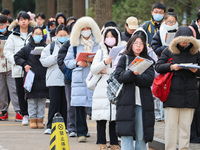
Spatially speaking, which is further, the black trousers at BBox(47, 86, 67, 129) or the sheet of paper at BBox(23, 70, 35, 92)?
the sheet of paper at BBox(23, 70, 35, 92)

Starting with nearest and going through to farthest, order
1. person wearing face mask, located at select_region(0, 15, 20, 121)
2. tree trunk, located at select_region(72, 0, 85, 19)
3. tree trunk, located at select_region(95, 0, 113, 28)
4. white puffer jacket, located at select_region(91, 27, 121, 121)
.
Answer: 1. white puffer jacket, located at select_region(91, 27, 121, 121)
2. person wearing face mask, located at select_region(0, 15, 20, 121)
3. tree trunk, located at select_region(95, 0, 113, 28)
4. tree trunk, located at select_region(72, 0, 85, 19)

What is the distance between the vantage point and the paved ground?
10.2m

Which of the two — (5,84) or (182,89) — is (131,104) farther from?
(5,84)

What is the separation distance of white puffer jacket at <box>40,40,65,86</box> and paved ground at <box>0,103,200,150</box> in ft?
3.52

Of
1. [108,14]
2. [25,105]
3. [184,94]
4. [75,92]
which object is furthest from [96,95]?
[108,14]

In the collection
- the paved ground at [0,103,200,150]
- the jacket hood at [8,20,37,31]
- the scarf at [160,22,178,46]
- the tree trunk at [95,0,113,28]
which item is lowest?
the paved ground at [0,103,200,150]

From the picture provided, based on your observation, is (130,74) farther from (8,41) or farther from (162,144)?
(8,41)

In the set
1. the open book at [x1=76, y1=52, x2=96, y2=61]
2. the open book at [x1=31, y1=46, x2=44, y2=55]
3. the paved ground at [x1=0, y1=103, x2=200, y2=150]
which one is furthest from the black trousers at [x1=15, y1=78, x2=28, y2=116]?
the open book at [x1=76, y1=52, x2=96, y2=61]

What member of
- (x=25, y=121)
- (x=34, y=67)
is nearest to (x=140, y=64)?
(x=34, y=67)

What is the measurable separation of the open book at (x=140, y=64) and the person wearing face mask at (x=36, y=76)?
4.63 meters

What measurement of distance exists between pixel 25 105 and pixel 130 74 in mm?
5680

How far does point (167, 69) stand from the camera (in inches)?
346

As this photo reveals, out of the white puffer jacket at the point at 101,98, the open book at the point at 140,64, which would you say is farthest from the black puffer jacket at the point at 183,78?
the white puffer jacket at the point at 101,98

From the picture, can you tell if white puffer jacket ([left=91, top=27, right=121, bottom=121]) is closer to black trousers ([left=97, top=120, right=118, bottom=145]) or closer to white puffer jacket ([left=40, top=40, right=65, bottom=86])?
black trousers ([left=97, top=120, right=118, bottom=145])
